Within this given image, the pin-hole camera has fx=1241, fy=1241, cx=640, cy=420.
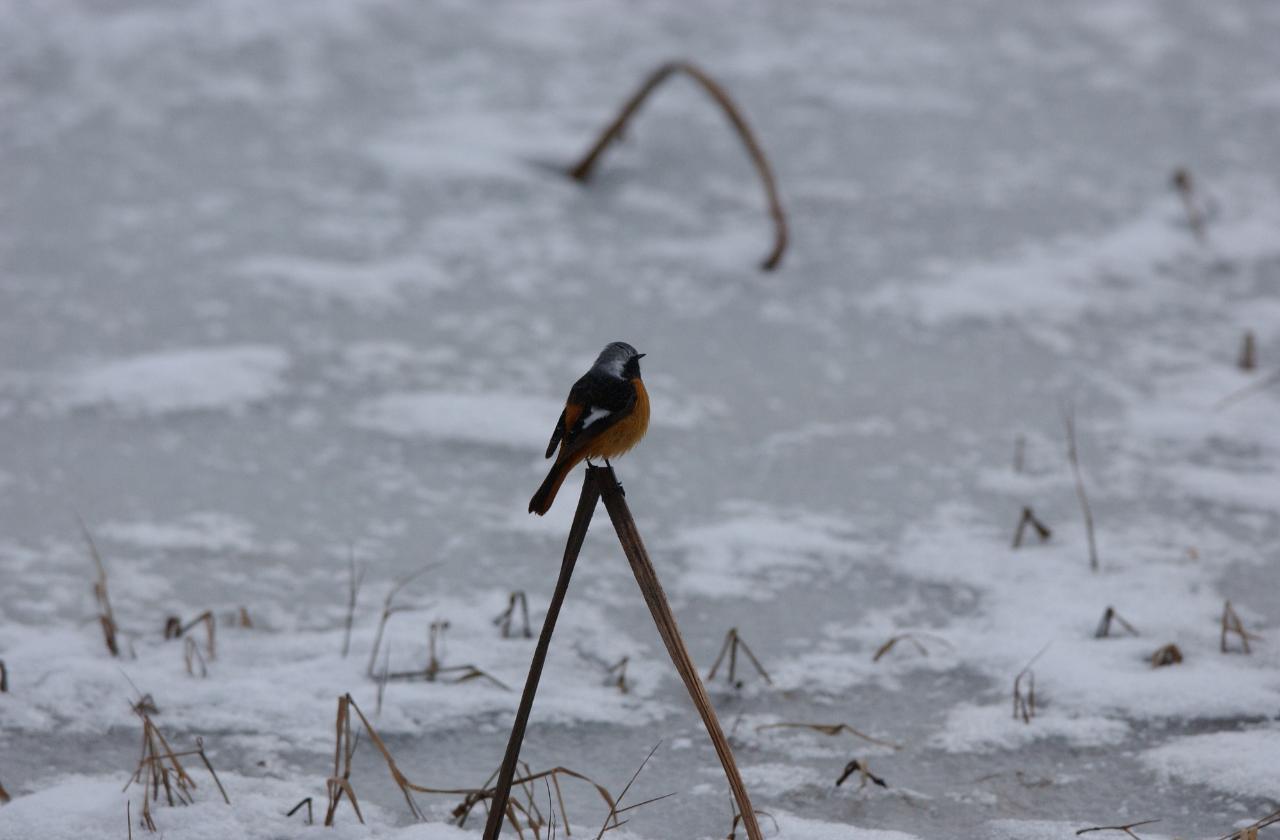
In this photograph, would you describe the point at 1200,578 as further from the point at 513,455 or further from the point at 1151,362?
the point at 513,455

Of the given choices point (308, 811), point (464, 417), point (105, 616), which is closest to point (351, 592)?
point (105, 616)

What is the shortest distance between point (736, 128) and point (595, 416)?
3.22 metres

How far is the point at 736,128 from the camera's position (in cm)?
505

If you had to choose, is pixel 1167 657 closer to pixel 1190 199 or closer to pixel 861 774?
pixel 861 774

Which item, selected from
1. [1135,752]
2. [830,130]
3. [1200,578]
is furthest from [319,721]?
[830,130]

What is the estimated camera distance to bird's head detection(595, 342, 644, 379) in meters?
2.11

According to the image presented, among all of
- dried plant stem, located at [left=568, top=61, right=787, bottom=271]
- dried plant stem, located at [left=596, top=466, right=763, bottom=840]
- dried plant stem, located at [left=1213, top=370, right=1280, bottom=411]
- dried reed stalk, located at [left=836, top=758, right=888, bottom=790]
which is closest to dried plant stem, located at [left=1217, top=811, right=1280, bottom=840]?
dried reed stalk, located at [left=836, top=758, right=888, bottom=790]

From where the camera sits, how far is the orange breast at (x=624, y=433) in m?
2.14

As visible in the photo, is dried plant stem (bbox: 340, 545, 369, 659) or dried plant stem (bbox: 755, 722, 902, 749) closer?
dried plant stem (bbox: 755, 722, 902, 749)

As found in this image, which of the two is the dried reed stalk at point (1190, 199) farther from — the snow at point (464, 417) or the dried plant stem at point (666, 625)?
the dried plant stem at point (666, 625)

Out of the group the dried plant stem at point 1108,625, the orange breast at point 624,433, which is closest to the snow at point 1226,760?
the dried plant stem at point 1108,625

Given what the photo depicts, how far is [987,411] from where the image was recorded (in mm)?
3996

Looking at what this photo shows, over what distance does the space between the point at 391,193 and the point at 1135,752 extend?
378 cm

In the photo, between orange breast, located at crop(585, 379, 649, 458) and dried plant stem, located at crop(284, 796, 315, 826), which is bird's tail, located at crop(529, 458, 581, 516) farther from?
dried plant stem, located at crop(284, 796, 315, 826)
